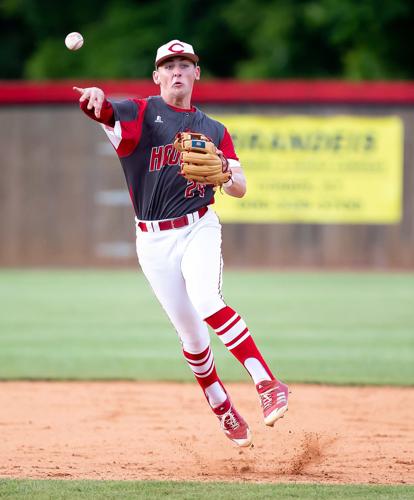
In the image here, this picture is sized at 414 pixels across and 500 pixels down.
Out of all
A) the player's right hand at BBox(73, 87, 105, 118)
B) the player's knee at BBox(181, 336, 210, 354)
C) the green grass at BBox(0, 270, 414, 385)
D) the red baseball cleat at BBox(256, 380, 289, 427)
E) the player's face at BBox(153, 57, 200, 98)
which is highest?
the player's face at BBox(153, 57, 200, 98)

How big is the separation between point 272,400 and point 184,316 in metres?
0.71

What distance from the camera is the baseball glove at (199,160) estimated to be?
5.17 meters

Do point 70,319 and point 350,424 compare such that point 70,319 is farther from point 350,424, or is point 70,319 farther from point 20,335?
point 350,424

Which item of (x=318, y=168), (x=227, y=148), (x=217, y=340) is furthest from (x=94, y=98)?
(x=318, y=168)

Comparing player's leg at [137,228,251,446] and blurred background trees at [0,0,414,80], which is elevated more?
blurred background trees at [0,0,414,80]

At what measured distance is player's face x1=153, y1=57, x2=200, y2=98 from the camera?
5.48 meters

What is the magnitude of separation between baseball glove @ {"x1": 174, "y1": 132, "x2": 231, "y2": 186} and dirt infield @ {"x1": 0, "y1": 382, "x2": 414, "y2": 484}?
1391 millimetres

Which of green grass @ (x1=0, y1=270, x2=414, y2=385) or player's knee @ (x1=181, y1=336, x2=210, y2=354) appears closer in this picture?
player's knee @ (x1=181, y1=336, x2=210, y2=354)

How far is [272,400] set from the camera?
5078 mm

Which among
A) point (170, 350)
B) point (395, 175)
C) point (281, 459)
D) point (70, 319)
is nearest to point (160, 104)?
point (281, 459)

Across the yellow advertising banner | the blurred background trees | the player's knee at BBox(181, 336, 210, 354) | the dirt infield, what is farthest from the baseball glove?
the blurred background trees

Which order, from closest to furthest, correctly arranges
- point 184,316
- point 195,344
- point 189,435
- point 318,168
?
point 184,316
point 195,344
point 189,435
point 318,168

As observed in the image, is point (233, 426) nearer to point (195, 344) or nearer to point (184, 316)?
point (195, 344)

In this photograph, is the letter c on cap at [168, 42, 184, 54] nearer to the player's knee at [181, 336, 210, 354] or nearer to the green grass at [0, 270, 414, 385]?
the player's knee at [181, 336, 210, 354]
